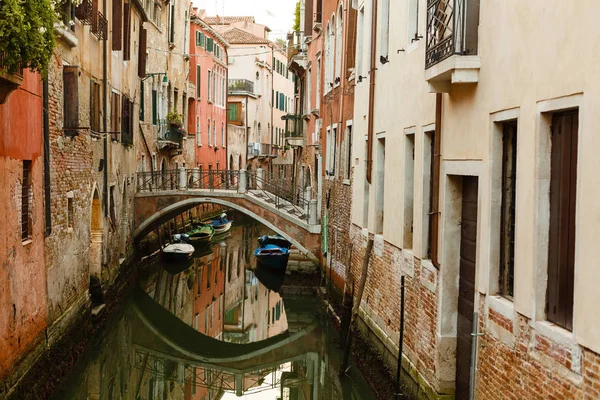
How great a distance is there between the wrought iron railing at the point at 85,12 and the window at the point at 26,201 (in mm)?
3876

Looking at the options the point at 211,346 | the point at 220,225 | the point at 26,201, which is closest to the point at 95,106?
the point at 211,346

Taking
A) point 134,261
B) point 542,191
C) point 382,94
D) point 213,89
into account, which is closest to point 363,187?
point 382,94

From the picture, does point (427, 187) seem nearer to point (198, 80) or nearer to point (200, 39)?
point (198, 80)

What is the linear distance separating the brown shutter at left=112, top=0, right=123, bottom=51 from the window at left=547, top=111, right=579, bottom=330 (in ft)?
43.2

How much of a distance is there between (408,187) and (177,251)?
1400cm

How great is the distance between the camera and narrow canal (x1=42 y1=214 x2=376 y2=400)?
11.8 meters

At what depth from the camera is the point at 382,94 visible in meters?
11.2

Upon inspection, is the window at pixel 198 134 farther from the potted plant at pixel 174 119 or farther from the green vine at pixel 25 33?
the green vine at pixel 25 33

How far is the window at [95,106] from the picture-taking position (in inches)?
575

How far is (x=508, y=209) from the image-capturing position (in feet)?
20.4

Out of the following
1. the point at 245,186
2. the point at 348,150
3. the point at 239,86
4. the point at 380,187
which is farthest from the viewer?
the point at 239,86

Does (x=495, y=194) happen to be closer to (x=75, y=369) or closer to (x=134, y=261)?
(x=75, y=369)

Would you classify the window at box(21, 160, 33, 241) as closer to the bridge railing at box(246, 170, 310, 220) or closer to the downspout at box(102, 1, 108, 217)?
the downspout at box(102, 1, 108, 217)

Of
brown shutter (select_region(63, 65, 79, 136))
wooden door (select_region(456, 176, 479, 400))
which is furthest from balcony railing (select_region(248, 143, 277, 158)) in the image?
wooden door (select_region(456, 176, 479, 400))
